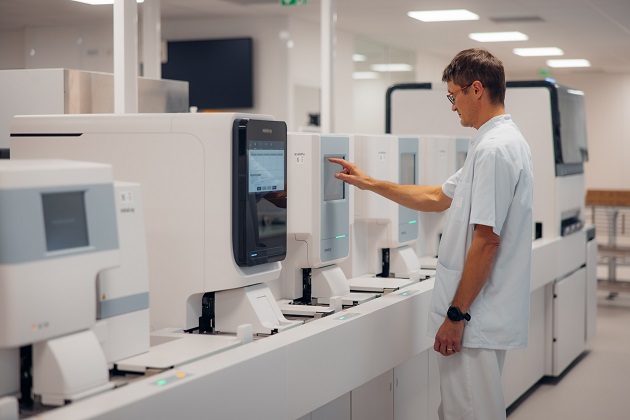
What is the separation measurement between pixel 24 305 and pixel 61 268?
0.36 feet

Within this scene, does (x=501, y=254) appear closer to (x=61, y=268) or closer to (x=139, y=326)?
(x=139, y=326)

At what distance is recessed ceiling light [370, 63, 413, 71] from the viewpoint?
11477 millimetres

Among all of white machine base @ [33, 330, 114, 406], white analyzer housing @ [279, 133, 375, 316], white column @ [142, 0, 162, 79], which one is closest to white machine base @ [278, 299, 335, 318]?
white analyzer housing @ [279, 133, 375, 316]

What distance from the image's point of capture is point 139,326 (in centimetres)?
199

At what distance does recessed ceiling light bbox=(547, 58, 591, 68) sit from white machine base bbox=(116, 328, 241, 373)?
11.5m

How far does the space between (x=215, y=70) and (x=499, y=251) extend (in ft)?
23.5

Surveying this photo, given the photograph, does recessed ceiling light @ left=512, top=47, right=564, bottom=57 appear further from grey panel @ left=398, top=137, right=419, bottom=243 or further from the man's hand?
the man's hand

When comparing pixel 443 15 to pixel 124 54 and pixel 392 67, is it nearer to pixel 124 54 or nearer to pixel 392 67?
pixel 392 67

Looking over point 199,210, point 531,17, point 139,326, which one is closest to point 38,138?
point 199,210

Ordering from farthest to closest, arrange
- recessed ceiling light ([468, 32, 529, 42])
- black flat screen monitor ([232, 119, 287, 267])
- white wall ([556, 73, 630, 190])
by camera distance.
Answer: white wall ([556, 73, 630, 190]) < recessed ceiling light ([468, 32, 529, 42]) < black flat screen monitor ([232, 119, 287, 267])

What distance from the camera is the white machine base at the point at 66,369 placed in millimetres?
1696

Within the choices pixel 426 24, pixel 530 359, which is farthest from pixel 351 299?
pixel 426 24

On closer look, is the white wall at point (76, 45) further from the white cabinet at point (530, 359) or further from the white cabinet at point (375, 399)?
the white cabinet at point (375, 399)

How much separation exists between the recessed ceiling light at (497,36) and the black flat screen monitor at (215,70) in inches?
107
